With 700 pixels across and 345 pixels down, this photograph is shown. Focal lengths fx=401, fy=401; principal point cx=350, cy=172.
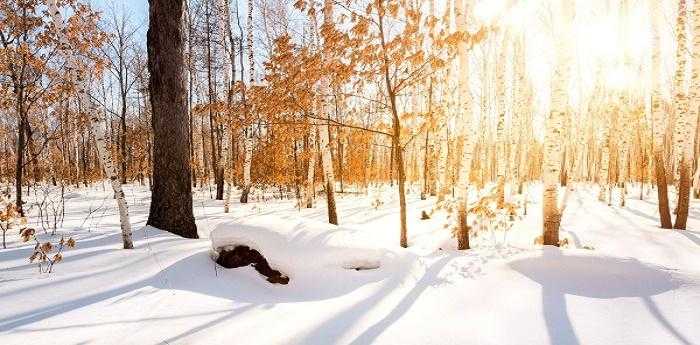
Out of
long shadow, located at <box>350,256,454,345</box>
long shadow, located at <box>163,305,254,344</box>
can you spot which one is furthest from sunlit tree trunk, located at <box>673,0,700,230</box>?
long shadow, located at <box>163,305,254,344</box>

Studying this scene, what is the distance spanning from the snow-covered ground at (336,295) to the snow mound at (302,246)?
15 millimetres

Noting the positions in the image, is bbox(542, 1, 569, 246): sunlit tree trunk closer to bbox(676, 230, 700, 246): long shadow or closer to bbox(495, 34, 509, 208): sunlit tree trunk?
bbox(676, 230, 700, 246): long shadow

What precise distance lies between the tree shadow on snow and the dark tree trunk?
215 inches

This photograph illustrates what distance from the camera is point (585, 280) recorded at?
4.16 meters

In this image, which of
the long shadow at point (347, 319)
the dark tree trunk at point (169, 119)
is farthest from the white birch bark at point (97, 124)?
the long shadow at point (347, 319)

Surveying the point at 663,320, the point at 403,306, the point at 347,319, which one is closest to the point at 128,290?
the point at 347,319

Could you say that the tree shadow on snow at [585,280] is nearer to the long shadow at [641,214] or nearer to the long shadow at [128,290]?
the long shadow at [128,290]

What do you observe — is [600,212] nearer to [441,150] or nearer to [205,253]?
[441,150]

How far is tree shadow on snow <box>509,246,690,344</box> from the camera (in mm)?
3521

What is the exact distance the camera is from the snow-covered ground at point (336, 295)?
3281 millimetres

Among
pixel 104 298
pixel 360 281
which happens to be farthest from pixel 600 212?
pixel 104 298

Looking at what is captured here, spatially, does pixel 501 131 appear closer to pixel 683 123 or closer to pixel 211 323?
pixel 683 123

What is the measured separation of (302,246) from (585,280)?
3.12m

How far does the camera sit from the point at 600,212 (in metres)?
12.6
